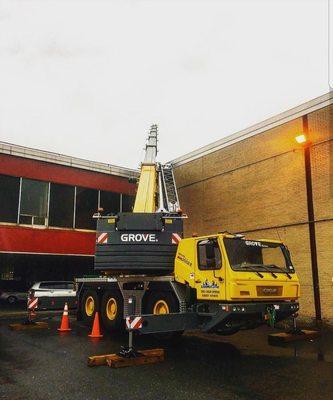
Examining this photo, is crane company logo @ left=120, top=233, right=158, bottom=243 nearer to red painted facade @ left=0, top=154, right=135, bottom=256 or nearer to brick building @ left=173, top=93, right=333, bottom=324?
brick building @ left=173, top=93, right=333, bottom=324

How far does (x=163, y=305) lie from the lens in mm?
11055

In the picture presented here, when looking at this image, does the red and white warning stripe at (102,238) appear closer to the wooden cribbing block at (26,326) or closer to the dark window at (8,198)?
the wooden cribbing block at (26,326)

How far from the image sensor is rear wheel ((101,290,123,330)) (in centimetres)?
1226

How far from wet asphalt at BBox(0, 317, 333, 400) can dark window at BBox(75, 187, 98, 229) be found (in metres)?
11.0

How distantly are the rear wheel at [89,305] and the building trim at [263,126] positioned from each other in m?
9.76

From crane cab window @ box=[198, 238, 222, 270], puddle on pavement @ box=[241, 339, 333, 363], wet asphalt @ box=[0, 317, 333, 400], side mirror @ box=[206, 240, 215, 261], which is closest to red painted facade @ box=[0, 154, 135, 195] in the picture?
wet asphalt @ box=[0, 317, 333, 400]

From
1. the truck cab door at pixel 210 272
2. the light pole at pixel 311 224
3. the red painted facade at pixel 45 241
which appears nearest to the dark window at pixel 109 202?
the red painted facade at pixel 45 241

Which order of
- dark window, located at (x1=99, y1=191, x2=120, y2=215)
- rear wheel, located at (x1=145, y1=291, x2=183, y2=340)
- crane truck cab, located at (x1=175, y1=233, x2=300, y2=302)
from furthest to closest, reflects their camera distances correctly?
dark window, located at (x1=99, y1=191, x2=120, y2=215)
rear wheel, located at (x1=145, y1=291, x2=183, y2=340)
crane truck cab, located at (x1=175, y1=233, x2=300, y2=302)

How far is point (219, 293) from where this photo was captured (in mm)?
9508

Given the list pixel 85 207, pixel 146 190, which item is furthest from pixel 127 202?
pixel 146 190

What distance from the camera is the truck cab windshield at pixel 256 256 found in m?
9.80

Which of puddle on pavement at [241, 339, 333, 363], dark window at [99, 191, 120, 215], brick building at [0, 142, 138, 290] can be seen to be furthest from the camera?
dark window at [99, 191, 120, 215]

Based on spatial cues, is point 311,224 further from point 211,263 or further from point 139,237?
point 139,237

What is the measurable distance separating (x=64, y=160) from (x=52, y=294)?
753cm
